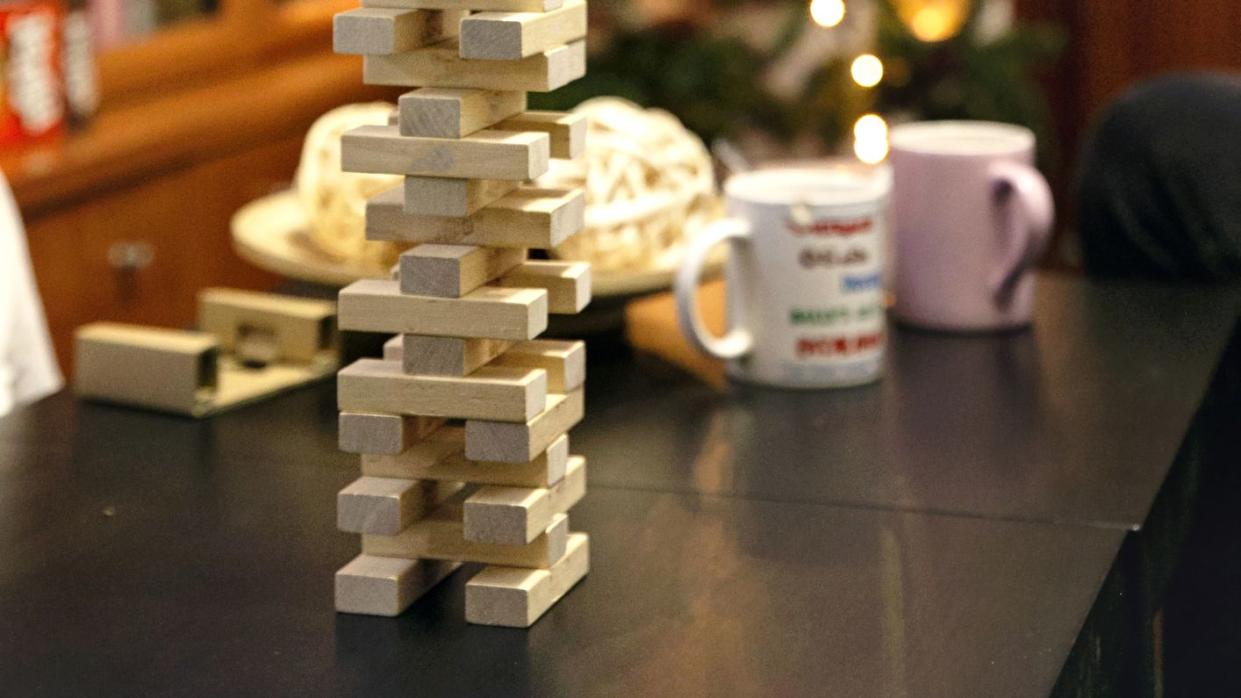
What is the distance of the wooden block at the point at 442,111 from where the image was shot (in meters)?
0.74

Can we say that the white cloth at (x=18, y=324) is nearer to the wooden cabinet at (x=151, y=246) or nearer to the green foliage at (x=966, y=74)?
the wooden cabinet at (x=151, y=246)

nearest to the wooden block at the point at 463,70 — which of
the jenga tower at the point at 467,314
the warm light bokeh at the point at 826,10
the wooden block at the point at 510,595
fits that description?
the jenga tower at the point at 467,314

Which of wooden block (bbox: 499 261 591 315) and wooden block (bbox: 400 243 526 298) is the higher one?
wooden block (bbox: 400 243 526 298)

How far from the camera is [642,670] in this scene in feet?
2.41

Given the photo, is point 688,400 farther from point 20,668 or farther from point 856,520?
point 20,668

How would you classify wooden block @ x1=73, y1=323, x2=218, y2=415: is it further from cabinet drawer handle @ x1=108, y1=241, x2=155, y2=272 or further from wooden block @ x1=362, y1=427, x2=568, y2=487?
cabinet drawer handle @ x1=108, y1=241, x2=155, y2=272

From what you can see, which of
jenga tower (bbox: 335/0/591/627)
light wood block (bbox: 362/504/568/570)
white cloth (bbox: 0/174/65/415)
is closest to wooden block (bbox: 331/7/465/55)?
jenga tower (bbox: 335/0/591/627)

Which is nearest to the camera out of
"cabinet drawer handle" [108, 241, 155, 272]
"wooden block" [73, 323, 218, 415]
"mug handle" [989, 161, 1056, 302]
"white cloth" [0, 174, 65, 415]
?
"wooden block" [73, 323, 218, 415]

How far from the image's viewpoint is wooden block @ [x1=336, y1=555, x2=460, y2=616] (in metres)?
0.79

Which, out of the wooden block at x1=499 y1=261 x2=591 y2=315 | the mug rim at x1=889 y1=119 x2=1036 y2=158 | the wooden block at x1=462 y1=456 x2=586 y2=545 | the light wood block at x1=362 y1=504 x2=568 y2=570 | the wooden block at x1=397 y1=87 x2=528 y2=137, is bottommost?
the light wood block at x1=362 y1=504 x2=568 y2=570

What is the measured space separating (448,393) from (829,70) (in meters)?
2.61

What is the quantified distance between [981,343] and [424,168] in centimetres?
65

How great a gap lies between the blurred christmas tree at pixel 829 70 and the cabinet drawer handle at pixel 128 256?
0.91 m

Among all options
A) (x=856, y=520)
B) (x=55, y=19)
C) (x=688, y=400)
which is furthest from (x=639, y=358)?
(x=55, y=19)
